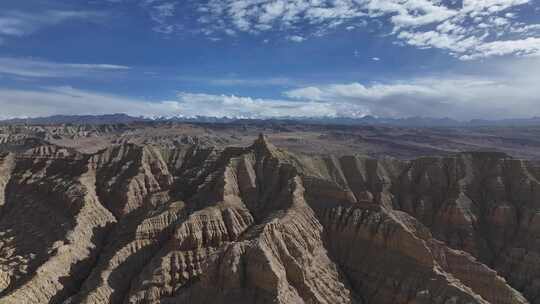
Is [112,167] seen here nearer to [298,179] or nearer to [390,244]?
[298,179]

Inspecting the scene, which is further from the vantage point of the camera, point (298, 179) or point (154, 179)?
point (154, 179)

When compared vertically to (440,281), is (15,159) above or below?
above

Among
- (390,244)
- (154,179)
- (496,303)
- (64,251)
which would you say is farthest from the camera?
(154,179)

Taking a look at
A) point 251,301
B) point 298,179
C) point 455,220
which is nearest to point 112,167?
point 298,179

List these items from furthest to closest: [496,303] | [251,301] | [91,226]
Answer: [91,226] → [496,303] → [251,301]

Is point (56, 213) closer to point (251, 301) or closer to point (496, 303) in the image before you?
point (251, 301)

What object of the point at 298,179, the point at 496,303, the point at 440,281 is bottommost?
the point at 496,303

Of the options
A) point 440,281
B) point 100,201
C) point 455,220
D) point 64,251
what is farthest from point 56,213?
point 455,220
